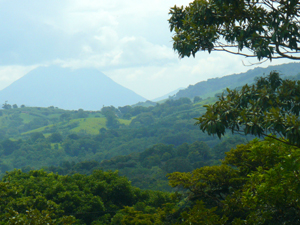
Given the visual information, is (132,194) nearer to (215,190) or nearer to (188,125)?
(215,190)

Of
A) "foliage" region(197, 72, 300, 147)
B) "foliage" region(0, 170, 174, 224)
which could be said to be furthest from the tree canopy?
"foliage" region(0, 170, 174, 224)

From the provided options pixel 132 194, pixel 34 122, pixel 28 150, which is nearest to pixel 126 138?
pixel 28 150

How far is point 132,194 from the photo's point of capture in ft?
67.8

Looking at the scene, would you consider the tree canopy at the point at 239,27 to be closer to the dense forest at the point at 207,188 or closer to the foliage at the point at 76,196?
the dense forest at the point at 207,188

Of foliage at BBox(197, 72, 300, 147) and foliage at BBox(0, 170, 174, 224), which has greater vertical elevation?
foliage at BBox(197, 72, 300, 147)

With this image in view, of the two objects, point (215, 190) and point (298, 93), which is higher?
point (298, 93)

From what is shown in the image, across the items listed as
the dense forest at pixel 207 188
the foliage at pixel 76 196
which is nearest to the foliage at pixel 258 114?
the dense forest at pixel 207 188

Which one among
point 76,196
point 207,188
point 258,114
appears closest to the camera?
point 258,114

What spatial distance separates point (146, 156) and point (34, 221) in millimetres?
63963

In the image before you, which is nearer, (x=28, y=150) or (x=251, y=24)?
(x=251, y=24)

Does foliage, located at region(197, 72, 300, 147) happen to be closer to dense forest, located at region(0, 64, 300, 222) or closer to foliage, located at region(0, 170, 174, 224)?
dense forest, located at region(0, 64, 300, 222)

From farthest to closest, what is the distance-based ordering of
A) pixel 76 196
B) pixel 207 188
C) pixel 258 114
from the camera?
1. pixel 76 196
2. pixel 207 188
3. pixel 258 114

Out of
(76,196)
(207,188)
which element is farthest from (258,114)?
(76,196)

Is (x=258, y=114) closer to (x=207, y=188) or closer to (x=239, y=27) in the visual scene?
(x=239, y=27)
